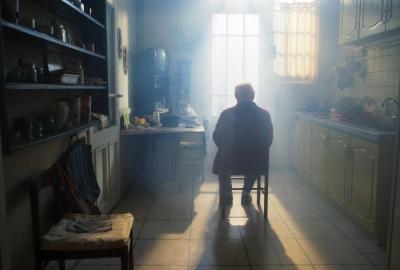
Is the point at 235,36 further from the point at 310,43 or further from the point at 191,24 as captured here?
the point at 310,43

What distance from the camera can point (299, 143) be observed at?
4.95 m

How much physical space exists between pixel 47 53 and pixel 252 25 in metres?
3.68

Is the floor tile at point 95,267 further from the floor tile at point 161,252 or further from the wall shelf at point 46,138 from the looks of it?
the wall shelf at point 46,138

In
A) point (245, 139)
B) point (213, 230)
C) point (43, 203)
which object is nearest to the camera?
point (43, 203)

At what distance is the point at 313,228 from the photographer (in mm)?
3240

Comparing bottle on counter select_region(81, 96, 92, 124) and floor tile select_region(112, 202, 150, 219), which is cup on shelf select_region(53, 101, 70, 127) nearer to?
bottle on counter select_region(81, 96, 92, 124)

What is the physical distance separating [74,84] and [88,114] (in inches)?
15.5

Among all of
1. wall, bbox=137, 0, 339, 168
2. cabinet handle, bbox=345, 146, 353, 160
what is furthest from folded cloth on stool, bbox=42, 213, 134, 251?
wall, bbox=137, 0, 339, 168

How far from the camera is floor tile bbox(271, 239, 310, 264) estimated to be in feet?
8.68

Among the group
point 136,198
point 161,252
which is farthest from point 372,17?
point 136,198

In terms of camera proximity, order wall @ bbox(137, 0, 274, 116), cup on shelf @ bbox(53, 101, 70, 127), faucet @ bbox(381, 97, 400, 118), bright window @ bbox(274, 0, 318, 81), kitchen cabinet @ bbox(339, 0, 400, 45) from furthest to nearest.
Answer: wall @ bbox(137, 0, 274, 116)
bright window @ bbox(274, 0, 318, 81)
faucet @ bbox(381, 97, 400, 118)
kitchen cabinet @ bbox(339, 0, 400, 45)
cup on shelf @ bbox(53, 101, 70, 127)

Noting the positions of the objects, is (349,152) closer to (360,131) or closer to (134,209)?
(360,131)

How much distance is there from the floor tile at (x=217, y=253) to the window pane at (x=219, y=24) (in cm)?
336

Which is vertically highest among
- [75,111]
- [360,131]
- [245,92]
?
[245,92]
